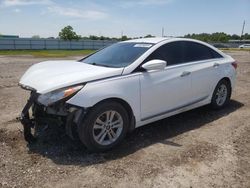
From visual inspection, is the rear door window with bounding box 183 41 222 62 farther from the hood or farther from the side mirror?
the hood

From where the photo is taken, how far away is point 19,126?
5.58 metres

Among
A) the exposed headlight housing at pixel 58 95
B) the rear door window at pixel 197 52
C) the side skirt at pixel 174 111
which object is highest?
the rear door window at pixel 197 52

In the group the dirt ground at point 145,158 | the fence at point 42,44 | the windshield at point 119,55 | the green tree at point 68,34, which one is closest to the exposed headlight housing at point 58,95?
the dirt ground at point 145,158

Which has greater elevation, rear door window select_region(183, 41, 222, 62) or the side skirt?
rear door window select_region(183, 41, 222, 62)

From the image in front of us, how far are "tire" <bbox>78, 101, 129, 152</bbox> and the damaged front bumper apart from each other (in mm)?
123

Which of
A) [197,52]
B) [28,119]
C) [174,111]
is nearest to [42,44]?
[197,52]

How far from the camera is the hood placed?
4.21 metres

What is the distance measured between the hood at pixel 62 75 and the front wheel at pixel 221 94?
2722 mm

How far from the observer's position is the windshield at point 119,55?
5.06 m

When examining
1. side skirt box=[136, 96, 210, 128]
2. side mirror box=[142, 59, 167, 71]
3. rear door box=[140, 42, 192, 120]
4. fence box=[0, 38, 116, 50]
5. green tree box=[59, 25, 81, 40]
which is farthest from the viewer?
green tree box=[59, 25, 81, 40]

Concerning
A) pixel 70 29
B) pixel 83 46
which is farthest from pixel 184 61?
pixel 70 29

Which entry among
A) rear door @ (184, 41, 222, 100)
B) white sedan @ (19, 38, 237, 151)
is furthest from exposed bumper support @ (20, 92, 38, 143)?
rear door @ (184, 41, 222, 100)

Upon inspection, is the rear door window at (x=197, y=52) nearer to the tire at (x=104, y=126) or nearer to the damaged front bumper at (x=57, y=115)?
the tire at (x=104, y=126)

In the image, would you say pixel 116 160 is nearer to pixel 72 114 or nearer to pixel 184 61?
pixel 72 114
